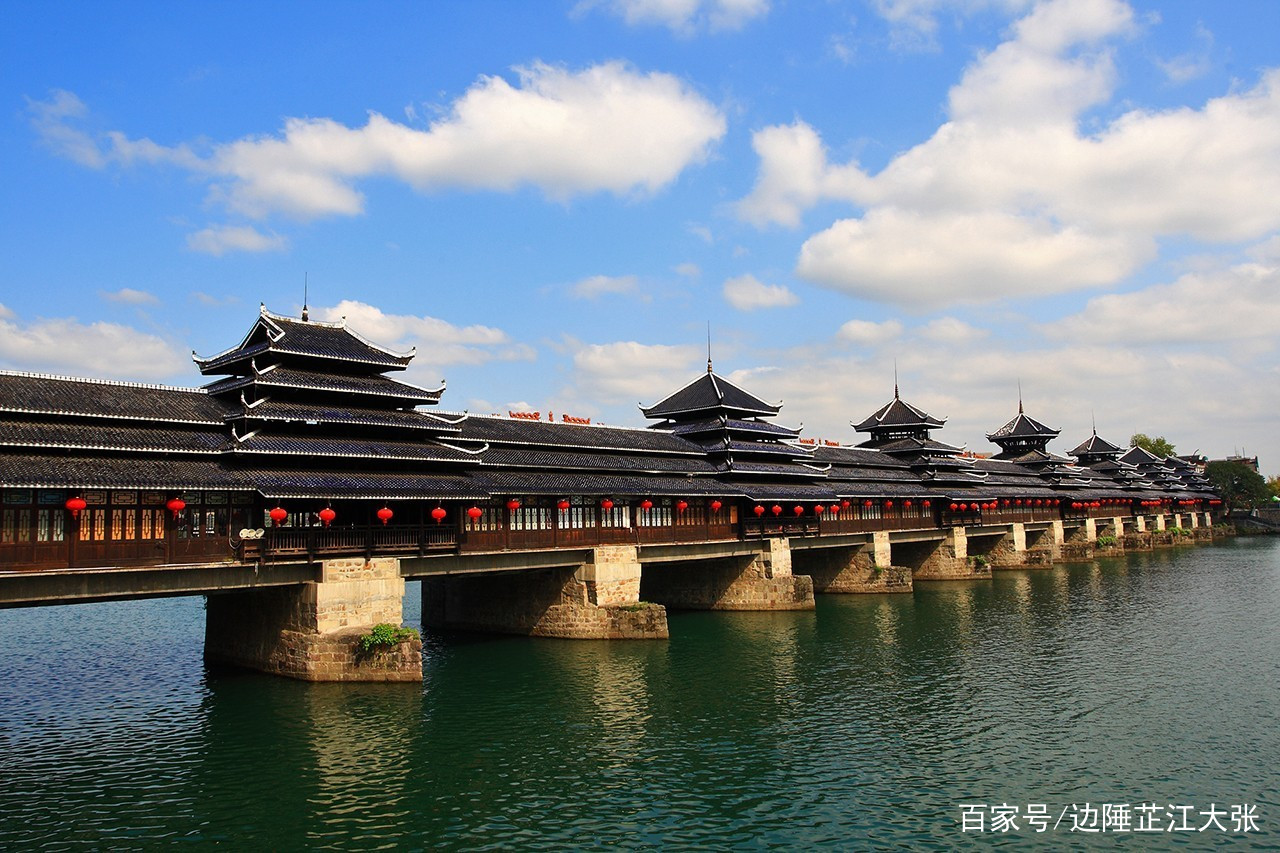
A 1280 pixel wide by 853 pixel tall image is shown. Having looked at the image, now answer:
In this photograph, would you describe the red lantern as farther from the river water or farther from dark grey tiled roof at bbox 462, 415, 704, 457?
dark grey tiled roof at bbox 462, 415, 704, 457

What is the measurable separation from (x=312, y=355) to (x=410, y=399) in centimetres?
444

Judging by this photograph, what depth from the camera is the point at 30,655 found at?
1598 inches

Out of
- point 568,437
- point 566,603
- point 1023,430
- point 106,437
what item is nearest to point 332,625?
point 106,437

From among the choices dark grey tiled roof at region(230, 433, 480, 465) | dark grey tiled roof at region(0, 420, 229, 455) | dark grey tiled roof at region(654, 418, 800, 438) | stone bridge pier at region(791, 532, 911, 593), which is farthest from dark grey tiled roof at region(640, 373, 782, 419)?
dark grey tiled roof at region(0, 420, 229, 455)

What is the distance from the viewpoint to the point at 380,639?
31.2 meters

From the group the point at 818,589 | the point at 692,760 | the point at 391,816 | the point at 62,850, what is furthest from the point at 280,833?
the point at 818,589

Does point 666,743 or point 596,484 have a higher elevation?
point 596,484

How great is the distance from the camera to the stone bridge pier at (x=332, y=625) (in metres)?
31.2

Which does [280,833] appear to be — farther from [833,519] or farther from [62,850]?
[833,519]

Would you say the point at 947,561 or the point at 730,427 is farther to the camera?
the point at 947,561

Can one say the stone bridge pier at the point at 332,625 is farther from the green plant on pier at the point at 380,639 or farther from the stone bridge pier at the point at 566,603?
the stone bridge pier at the point at 566,603

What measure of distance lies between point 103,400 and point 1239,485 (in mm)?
173652

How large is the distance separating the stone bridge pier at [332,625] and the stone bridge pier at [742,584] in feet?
68.1

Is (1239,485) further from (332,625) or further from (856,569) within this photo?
(332,625)
